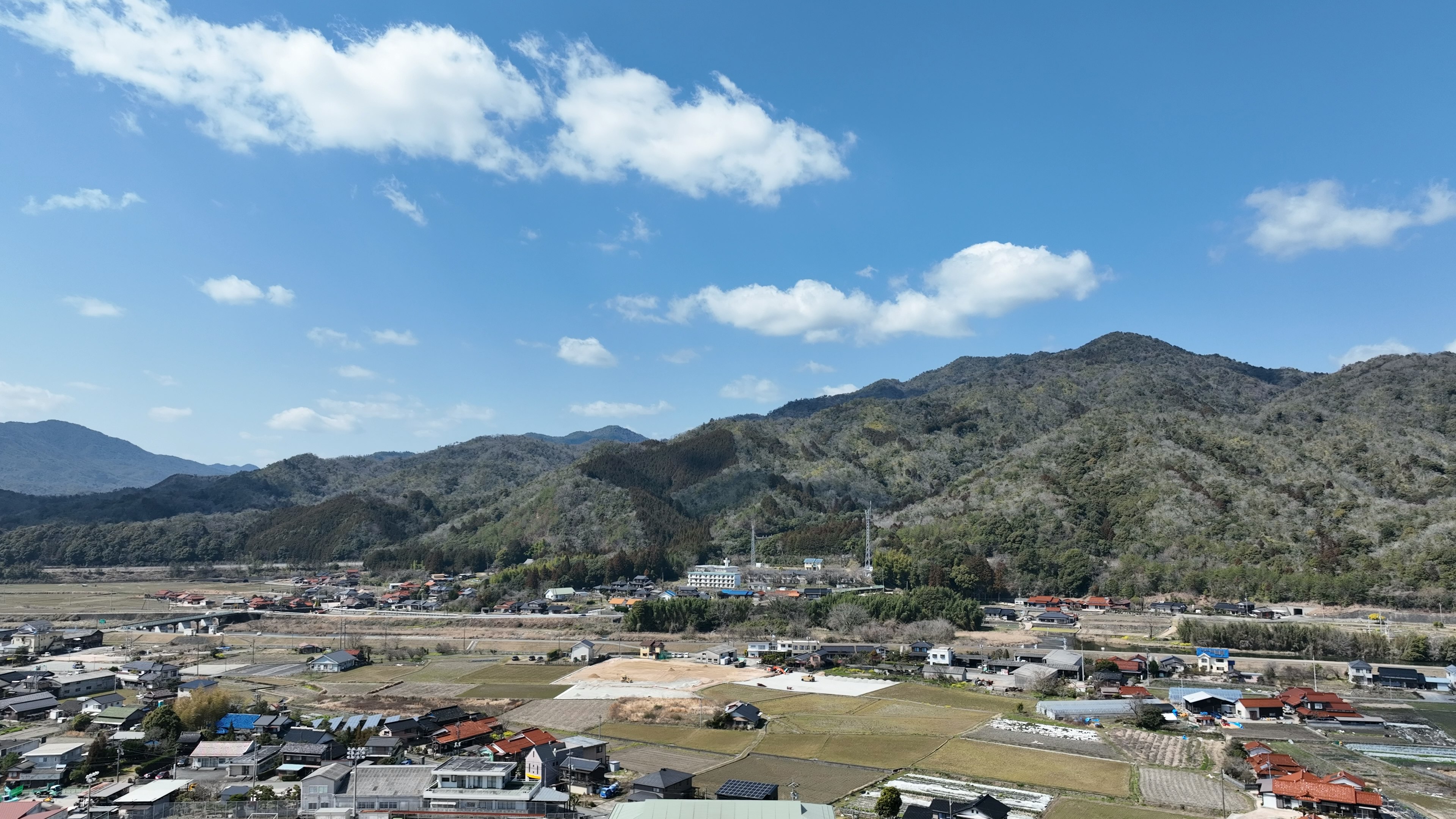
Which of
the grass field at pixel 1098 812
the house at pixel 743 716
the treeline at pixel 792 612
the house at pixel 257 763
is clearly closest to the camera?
the grass field at pixel 1098 812

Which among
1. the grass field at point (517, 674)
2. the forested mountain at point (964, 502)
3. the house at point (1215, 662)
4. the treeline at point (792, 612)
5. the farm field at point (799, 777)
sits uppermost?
the forested mountain at point (964, 502)

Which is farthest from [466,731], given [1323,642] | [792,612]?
[1323,642]

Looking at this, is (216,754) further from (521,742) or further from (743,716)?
(743,716)

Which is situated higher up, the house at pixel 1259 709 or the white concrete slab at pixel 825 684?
the house at pixel 1259 709

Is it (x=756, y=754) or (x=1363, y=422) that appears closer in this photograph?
(x=756, y=754)

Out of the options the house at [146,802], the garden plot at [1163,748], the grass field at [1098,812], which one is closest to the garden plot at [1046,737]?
the garden plot at [1163,748]

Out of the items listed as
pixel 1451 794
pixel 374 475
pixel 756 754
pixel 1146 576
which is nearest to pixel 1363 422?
pixel 1146 576

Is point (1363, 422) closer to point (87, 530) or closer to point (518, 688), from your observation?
point (518, 688)

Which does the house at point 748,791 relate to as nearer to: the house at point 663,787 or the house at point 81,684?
the house at point 663,787
